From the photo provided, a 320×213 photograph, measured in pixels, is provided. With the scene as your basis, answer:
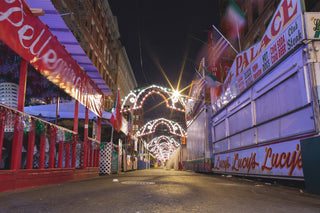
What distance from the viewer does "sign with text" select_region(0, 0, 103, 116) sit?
5398 millimetres

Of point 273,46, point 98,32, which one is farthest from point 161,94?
point 273,46

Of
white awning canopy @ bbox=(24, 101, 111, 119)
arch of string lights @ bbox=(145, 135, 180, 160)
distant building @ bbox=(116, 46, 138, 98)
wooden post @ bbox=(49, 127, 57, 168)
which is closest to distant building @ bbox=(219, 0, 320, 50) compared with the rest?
white awning canopy @ bbox=(24, 101, 111, 119)

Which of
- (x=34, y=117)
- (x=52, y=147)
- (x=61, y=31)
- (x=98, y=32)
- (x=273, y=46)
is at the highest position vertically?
(x=98, y=32)

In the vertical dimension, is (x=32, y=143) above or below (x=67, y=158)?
above

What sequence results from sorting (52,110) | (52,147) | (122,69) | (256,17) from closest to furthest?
(52,147), (52,110), (256,17), (122,69)

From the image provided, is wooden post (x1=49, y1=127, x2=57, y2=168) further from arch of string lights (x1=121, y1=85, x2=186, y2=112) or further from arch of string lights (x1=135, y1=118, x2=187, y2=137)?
arch of string lights (x1=135, y1=118, x2=187, y2=137)

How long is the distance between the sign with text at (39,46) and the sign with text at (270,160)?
269 inches

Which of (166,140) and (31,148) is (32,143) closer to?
(31,148)

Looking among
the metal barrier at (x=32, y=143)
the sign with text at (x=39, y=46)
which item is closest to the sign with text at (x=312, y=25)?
the sign with text at (x=39, y=46)

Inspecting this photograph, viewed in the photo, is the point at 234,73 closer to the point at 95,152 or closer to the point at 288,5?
the point at 288,5

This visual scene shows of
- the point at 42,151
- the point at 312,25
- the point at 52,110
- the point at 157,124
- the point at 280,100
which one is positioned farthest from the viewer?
the point at 157,124

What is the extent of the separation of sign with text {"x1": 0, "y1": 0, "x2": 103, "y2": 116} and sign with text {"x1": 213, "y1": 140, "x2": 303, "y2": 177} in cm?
683

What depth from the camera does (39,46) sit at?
22.5 ft

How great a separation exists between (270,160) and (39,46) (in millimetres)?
7183
